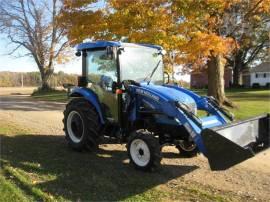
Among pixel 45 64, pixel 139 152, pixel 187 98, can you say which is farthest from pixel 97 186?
pixel 45 64

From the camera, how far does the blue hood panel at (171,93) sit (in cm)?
762

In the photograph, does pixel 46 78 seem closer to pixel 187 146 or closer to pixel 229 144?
pixel 187 146

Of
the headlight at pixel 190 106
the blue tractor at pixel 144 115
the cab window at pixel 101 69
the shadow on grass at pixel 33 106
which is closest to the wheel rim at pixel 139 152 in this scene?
the blue tractor at pixel 144 115

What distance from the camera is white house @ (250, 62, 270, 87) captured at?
205ft

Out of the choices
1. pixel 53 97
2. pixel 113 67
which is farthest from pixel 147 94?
pixel 53 97

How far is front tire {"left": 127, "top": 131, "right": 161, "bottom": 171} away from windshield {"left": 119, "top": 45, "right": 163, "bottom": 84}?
55.3 inches

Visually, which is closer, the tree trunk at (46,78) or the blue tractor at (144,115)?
the blue tractor at (144,115)

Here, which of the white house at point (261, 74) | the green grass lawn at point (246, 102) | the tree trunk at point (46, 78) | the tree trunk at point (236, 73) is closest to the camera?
the green grass lawn at point (246, 102)

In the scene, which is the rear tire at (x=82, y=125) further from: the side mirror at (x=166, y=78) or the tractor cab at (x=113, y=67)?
the side mirror at (x=166, y=78)

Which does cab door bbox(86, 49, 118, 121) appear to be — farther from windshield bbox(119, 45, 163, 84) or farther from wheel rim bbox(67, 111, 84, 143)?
wheel rim bbox(67, 111, 84, 143)

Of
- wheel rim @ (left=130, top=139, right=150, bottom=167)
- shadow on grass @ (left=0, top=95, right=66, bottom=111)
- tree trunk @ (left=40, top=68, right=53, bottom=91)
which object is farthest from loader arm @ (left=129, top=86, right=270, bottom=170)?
tree trunk @ (left=40, top=68, right=53, bottom=91)

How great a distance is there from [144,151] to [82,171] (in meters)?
1.13

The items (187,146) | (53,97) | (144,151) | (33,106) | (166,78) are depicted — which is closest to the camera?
(144,151)

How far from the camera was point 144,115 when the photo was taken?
26.5ft
